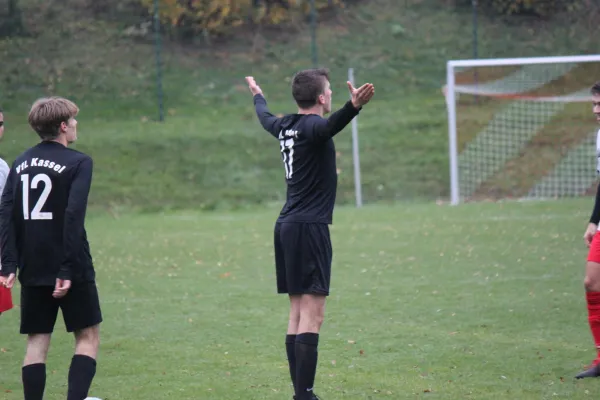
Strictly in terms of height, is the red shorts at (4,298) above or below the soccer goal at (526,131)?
below

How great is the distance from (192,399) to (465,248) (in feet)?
22.2

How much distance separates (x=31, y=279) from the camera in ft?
16.3

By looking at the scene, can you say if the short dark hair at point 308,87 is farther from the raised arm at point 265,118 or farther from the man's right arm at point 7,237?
the man's right arm at point 7,237

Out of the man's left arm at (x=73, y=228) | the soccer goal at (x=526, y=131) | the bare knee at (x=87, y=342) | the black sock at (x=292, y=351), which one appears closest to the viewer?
the man's left arm at (x=73, y=228)

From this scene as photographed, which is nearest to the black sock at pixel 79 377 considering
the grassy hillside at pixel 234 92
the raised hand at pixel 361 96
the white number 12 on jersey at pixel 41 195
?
the white number 12 on jersey at pixel 41 195

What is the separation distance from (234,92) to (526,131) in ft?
24.5

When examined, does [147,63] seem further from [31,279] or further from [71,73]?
[31,279]

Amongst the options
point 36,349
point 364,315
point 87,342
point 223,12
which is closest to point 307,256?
point 87,342

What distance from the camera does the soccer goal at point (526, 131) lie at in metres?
18.5

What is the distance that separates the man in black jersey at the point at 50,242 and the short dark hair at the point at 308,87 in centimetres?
132

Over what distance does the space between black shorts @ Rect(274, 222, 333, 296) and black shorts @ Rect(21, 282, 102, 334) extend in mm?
1163

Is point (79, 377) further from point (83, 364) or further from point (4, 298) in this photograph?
point (4, 298)

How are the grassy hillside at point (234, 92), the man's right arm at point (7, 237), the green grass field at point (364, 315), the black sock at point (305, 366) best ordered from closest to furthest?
1. the man's right arm at point (7, 237)
2. the black sock at point (305, 366)
3. the green grass field at point (364, 315)
4. the grassy hillside at point (234, 92)

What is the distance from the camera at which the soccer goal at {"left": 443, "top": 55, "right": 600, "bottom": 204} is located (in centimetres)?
1850
